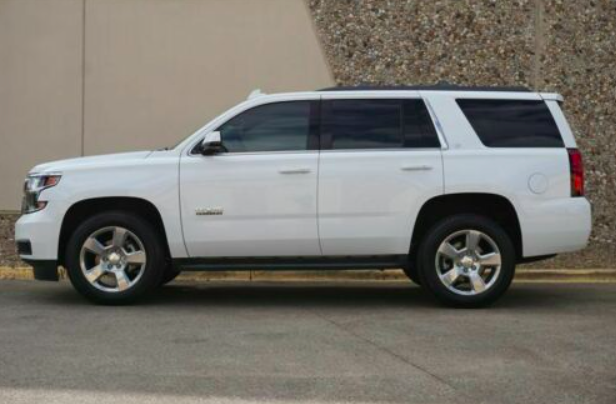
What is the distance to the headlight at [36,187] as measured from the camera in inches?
334

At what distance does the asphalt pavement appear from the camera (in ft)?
17.6

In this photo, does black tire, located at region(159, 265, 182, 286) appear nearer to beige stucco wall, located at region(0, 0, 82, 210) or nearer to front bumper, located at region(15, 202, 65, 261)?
front bumper, located at region(15, 202, 65, 261)

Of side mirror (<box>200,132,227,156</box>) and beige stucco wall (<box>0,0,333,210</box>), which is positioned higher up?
beige stucco wall (<box>0,0,333,210</box>)

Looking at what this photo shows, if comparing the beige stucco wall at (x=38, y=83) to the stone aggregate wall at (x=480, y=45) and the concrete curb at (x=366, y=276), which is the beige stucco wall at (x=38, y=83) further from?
the stone aggregate wall at (x=480, y=45)

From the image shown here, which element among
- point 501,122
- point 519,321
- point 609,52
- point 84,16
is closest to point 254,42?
point 84,16

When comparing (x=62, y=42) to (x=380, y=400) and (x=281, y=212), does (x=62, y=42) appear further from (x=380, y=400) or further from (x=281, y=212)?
(x=380, y=400)

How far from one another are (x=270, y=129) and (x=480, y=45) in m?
6.38

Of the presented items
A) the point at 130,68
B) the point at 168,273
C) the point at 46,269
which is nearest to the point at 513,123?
the point at 168,273

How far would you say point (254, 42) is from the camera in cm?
1406

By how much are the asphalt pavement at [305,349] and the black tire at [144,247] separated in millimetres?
154

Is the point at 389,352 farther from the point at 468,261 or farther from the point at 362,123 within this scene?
the point at 362,123

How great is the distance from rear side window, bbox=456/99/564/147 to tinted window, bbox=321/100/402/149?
0.69 metres

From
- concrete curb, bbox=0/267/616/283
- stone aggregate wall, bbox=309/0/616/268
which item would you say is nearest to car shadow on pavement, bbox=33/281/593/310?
concrete curb, bbox=0/267/616/283

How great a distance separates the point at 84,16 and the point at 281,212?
725 cm
